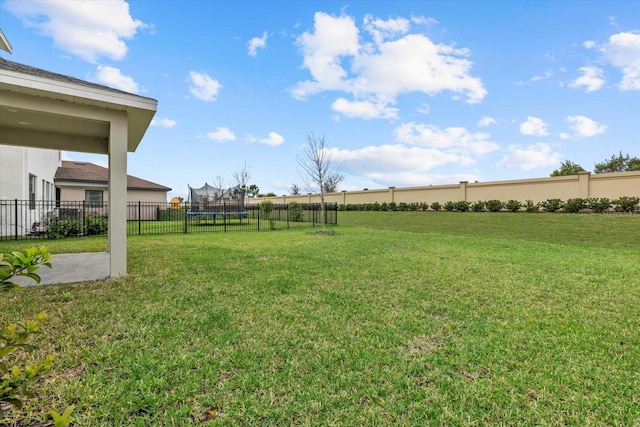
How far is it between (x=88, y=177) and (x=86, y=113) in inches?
740

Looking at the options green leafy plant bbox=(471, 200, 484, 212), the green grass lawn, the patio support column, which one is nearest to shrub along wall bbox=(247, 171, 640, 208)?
green leafy plant bbox=(471, 200, 484, 212)

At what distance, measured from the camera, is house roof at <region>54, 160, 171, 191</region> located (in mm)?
18625

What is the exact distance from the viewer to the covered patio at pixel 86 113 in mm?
4289

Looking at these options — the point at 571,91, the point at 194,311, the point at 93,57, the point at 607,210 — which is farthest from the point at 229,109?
the point at 607,210

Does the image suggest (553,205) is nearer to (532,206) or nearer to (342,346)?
(532,206)

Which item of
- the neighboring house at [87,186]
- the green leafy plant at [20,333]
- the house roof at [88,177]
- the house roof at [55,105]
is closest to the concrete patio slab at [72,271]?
the house roof at [55,105]

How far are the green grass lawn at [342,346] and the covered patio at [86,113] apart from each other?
3.87 ft

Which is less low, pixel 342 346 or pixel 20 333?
pixel 20 333

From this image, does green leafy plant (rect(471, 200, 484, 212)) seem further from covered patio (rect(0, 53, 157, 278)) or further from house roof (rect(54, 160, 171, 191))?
house roof (rect(54, 160, 171, 191))

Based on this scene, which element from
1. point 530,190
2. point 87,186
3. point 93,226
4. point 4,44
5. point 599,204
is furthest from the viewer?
point 87,186

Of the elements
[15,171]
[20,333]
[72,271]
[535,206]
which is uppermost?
[15,171]

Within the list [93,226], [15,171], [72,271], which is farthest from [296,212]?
[72,271]

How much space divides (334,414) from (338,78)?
16015 millimetres

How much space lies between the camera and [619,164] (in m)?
27.0
